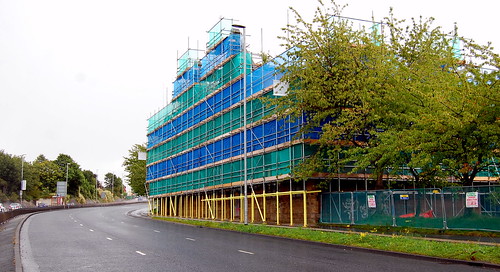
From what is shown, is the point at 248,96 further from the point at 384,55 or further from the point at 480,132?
the point at 480,132

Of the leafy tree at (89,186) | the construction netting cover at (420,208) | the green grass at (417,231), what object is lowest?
the green grass at (417,231)

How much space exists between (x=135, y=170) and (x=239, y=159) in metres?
53.0

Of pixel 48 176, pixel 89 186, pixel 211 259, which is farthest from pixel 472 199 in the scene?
pixel 89 186

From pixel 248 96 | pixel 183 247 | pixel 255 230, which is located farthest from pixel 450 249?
pixel 248 96

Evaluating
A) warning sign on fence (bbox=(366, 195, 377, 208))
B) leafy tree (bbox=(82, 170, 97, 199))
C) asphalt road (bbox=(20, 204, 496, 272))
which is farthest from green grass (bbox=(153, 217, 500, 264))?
leafy tree (bbox=(82, 170, 97, 199))

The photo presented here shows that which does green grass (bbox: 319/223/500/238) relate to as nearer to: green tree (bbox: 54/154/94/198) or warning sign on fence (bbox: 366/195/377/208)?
warning sign on fence (bbox: 366/195/377/208)

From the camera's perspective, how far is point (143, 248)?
18.7m

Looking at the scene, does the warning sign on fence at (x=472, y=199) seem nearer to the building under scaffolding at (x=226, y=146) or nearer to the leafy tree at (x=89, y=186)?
the building under scaffolding at (x=226, y=146)

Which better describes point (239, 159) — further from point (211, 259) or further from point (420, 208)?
point (211, 259)

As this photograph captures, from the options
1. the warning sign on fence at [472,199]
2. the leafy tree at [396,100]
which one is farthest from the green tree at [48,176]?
the warning sign on fence at [472,199]

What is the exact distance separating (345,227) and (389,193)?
12.2ft

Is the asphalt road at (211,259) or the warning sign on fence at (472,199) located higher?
the warning sign on fence at (472,199)

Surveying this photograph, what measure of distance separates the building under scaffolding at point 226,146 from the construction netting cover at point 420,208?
2.16m

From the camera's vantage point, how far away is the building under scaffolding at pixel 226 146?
109 ft
